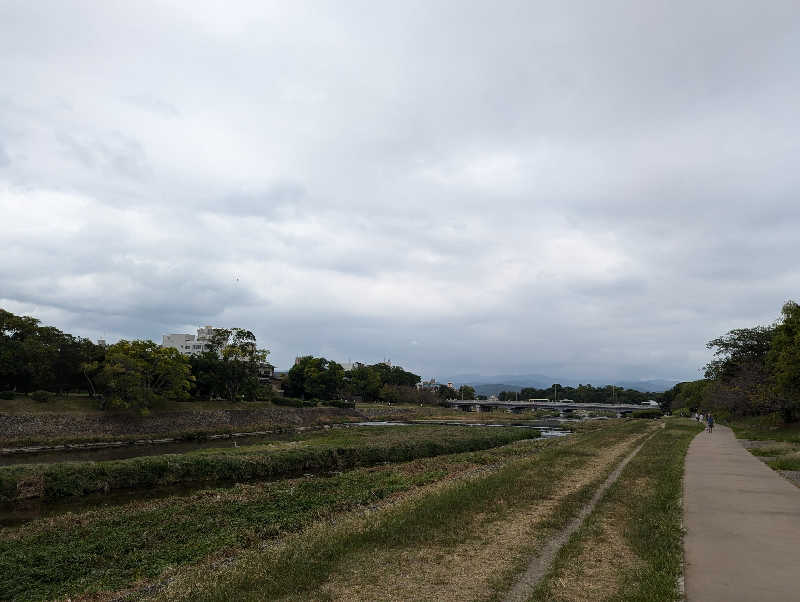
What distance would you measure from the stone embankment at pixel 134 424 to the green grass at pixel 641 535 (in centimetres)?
4684

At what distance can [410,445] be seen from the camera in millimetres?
37531

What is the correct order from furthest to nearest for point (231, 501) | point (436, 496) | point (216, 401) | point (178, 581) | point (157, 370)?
1. point (216, 401)
2. point (157, 370)
3. point (231, 501)
4. point (436, 496)
5. point (178, 581)

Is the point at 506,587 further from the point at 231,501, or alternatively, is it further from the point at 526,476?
the point at 231,501

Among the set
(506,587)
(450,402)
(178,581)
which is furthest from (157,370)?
(450,402)

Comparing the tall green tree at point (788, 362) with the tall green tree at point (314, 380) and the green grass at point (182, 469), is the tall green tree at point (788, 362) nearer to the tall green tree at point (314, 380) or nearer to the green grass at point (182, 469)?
the green grass at point (182, 469)

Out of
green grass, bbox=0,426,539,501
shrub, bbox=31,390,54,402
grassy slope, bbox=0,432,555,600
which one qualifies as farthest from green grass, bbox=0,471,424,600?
shrub, bbox=31,390,54,402

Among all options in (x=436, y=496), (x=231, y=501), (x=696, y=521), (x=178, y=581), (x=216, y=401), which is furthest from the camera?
(x=216, y=401)

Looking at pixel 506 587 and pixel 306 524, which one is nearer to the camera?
pixel 506 587

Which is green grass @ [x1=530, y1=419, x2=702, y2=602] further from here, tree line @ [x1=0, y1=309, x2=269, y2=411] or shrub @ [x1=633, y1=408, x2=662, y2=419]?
shrub @ [x1=633, y1=408, x2=662, y2=419]

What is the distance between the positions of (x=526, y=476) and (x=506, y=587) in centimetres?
1281

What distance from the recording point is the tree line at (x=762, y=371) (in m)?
38.7

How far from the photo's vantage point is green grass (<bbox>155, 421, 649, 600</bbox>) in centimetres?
880

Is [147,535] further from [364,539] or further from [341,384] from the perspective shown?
[341,384]

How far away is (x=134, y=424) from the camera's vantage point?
5750 centimetres
